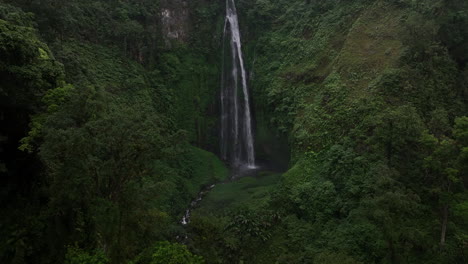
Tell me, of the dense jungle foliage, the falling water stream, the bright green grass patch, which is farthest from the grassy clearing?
the falling water stream

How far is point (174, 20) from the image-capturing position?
34969 mm

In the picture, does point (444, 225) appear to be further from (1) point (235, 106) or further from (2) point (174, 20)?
(2) point (174, 20)

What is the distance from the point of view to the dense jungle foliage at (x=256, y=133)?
11844mm

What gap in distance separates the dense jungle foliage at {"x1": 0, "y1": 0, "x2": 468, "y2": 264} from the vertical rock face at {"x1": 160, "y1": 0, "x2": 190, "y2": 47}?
0.28 metres

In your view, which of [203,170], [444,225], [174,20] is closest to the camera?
[444,225]

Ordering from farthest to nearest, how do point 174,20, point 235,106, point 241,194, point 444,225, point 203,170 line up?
point 174,20
point 235,106
point 203,170
point 241,194
point 444,225

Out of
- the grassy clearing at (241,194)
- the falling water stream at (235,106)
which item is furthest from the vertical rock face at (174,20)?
the grassy clearing at (241,194)

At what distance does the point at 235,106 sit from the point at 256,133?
3.62m

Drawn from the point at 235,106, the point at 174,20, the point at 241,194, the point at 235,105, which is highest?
the point at 174,20

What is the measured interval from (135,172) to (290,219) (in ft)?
35.0

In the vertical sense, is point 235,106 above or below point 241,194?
above

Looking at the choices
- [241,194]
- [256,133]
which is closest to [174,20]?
[256,133]

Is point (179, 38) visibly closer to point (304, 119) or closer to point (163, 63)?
point (163, 63)

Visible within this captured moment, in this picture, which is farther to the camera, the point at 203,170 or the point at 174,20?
the point at 174,20
